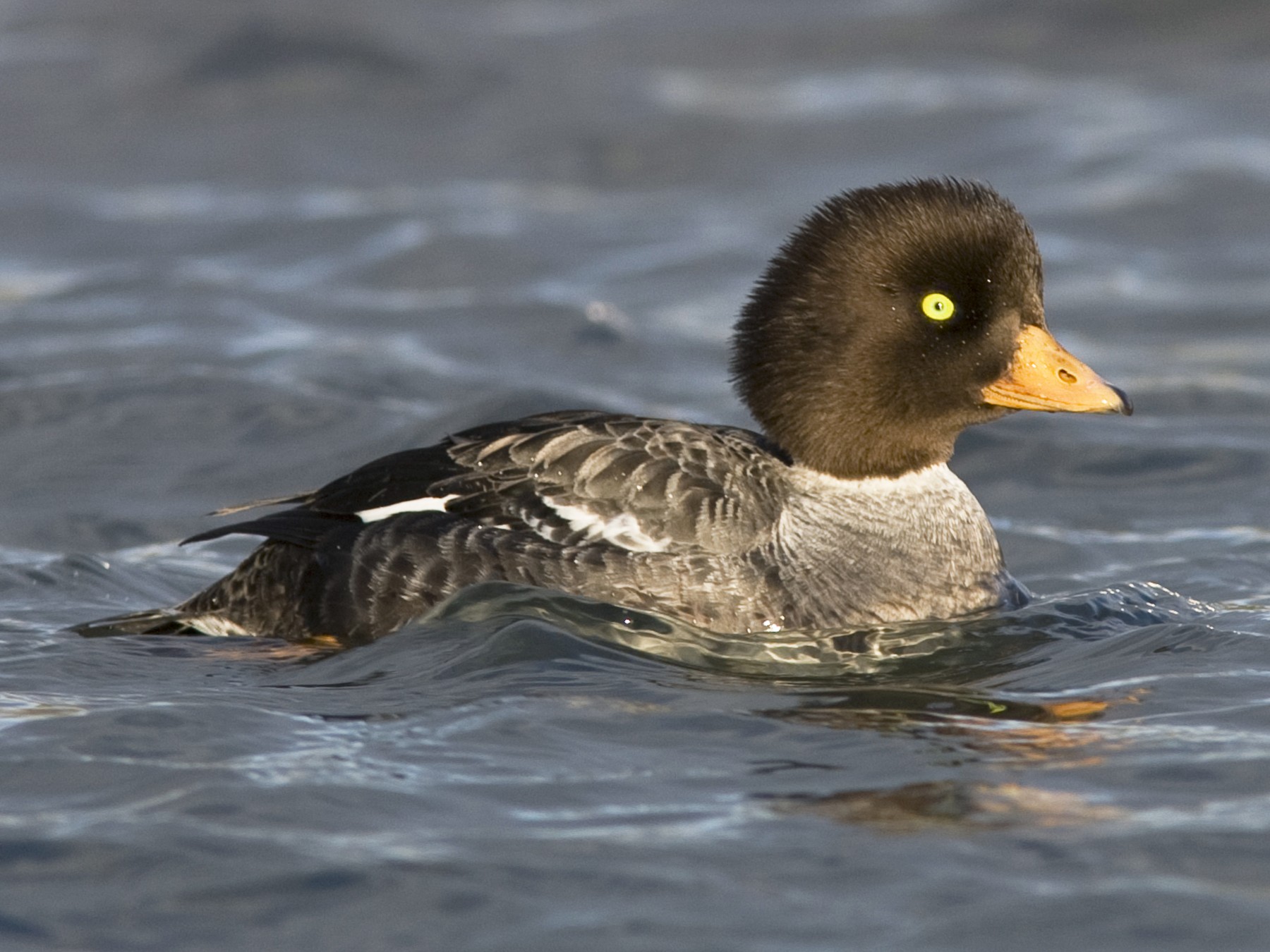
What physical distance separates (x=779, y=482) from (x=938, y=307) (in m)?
0.92

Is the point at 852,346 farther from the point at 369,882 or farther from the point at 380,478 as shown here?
the point at 369,882

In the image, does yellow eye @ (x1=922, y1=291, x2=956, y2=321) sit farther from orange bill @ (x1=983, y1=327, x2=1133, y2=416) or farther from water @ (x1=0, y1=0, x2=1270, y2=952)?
water @ (x1=0, y1=0, x2=1270, y2=952)

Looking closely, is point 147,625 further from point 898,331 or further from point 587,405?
point 587,405

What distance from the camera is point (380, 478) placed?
7738 millimetres

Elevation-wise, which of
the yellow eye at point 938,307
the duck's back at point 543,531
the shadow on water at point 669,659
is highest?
the yellow eye at point 938,307

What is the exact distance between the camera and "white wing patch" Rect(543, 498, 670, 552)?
726 cm

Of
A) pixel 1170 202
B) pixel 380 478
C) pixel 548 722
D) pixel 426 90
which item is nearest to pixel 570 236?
pixel 426 90

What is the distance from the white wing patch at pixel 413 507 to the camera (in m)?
7.52

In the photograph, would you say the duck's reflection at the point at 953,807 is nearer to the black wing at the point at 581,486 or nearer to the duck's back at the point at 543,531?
the duck's back at the point at 543,531

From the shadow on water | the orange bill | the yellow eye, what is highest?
the yellow eye

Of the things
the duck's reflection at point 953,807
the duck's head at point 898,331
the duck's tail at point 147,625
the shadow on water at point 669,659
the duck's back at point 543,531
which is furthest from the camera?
the duck's tail at point 147,625

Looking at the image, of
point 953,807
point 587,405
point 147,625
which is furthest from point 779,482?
point 587,405

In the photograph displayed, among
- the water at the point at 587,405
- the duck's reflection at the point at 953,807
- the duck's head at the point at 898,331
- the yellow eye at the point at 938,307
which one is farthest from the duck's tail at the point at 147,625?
the yellow eye at the point at 938,307

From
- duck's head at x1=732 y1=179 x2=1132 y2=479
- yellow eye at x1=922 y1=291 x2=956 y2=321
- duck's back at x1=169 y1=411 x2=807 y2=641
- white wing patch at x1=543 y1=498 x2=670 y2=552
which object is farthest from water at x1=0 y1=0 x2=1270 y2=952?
yellow eye at x1=922 y1=291 x2=956 y2=321
